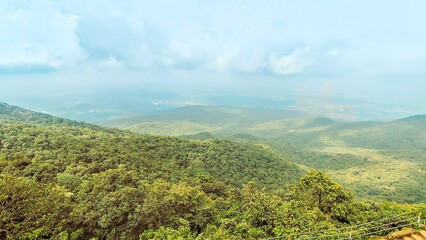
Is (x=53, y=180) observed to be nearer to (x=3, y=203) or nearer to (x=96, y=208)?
(x=96, y=208)

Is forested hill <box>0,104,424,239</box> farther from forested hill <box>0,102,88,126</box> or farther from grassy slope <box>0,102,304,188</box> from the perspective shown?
forested hill <box>0,102,88,126</box>

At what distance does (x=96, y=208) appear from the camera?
19500mm

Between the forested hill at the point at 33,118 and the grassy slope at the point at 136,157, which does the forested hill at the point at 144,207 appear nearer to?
the grassy slope at the point at 136,157

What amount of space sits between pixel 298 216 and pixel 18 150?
44547mm

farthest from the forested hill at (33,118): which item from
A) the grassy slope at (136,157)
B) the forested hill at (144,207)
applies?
the forested hill at (144,207)

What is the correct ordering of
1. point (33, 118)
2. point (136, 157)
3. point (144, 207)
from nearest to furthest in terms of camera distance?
point (144, 207) → point (136, 157) → point (33, 118)

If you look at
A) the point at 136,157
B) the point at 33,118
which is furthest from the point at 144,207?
the point at 33,118

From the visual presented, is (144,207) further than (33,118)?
No

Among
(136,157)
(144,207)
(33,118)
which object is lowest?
(136,157)

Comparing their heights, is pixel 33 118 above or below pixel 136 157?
above

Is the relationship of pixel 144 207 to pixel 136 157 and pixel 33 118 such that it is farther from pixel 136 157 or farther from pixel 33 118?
pixel 33 118

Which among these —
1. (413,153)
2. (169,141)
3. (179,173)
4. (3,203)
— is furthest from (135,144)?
(413,153)

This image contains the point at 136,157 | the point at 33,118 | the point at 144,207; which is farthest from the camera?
the point at 33,118

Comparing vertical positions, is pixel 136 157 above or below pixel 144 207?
below
